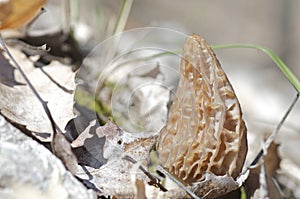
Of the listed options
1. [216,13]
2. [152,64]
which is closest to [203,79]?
[152,64]

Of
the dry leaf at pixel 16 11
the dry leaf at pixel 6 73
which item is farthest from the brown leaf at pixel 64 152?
the dry leaf at pixel 16 11

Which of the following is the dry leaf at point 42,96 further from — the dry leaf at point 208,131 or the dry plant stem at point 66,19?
the dry plant stem at point 66,19

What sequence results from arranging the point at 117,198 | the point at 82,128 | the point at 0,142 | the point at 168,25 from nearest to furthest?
1. the point at 0,142
2. the point at 117,198
3. the point at 82,128
4. the point at 168,25

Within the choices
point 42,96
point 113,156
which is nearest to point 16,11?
point 42,96

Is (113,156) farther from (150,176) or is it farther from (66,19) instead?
(66,19)

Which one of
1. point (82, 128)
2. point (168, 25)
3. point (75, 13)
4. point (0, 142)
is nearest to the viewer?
point (0, 142)

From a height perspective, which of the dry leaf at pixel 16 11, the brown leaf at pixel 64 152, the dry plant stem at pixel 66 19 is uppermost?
the dry leaf at pixel 16 11

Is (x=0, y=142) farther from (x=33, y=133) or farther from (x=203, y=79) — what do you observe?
(x=203, y=79)
